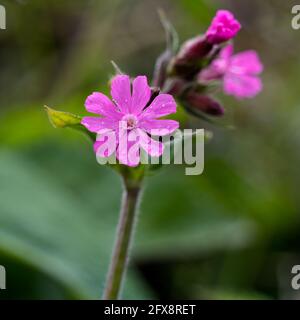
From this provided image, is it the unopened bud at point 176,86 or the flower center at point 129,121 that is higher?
the unopened bud at point 176,86

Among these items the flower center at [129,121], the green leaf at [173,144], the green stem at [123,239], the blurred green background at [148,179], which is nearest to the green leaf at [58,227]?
the blurred green background at [148,179]

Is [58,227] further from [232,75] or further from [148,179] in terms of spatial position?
[232,75]

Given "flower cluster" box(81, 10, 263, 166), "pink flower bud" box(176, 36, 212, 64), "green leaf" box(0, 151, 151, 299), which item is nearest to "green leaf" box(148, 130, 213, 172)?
"flower cluster" box(81, 10, 263, 166)

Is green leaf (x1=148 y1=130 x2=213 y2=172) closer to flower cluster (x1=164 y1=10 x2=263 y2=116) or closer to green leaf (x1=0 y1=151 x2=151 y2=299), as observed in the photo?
flower cluster (x1=164 y1=10 x2=263 y2=116)

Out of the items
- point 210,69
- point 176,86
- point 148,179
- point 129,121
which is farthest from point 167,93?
point 148,179

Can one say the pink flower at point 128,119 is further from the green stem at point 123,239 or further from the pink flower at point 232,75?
the pink flower at point 232,75

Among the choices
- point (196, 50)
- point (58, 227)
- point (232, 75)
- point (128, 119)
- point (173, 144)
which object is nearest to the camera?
point (128, 119)
